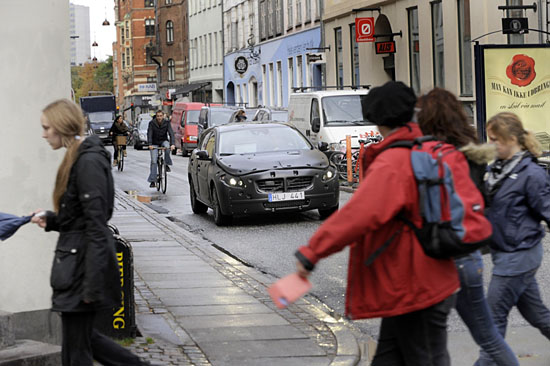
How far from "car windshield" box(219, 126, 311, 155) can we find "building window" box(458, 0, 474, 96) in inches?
507

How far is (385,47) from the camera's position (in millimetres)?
36781

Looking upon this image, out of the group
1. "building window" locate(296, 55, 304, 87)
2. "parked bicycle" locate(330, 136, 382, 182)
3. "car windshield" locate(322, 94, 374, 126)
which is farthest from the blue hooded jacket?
"building window" locate(296, 55, 304, 87)

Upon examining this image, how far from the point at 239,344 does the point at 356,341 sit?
83 cm

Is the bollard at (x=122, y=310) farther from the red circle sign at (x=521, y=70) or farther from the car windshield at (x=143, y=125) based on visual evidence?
the car windshield at (x=143, y=125)

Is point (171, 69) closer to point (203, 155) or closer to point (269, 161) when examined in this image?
point (203, 155)

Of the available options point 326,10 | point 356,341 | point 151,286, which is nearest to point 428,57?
point 326,10

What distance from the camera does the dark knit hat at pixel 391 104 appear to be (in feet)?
15.1

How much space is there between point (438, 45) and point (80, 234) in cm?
2840

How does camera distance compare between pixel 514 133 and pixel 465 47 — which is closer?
pixel 514 133

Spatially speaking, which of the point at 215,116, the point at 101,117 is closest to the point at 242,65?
the point at 101,117

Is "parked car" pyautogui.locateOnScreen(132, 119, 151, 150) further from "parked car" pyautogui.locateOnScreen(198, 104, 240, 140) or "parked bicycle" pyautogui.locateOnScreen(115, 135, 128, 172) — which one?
"parked bicycle" pyautogui.locateOnScreen(115, 135, 128, 172)

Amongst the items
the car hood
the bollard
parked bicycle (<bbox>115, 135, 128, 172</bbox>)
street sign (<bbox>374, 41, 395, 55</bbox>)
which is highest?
street sign (<bbox>374, 41, 395, 55</bbox>)

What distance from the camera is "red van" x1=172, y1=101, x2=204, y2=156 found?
4669 centimetres

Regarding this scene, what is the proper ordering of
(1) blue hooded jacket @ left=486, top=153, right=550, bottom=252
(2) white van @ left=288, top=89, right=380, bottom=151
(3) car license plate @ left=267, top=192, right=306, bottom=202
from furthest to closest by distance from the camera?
(2) white van @ left=288, top=89, right=380, bottom=151 < (3) car license plate @ left=267, top=192, right=306, bottom=202 < (1) blue hooded jacket @ left=486, top=153, right=550, bottom=252
